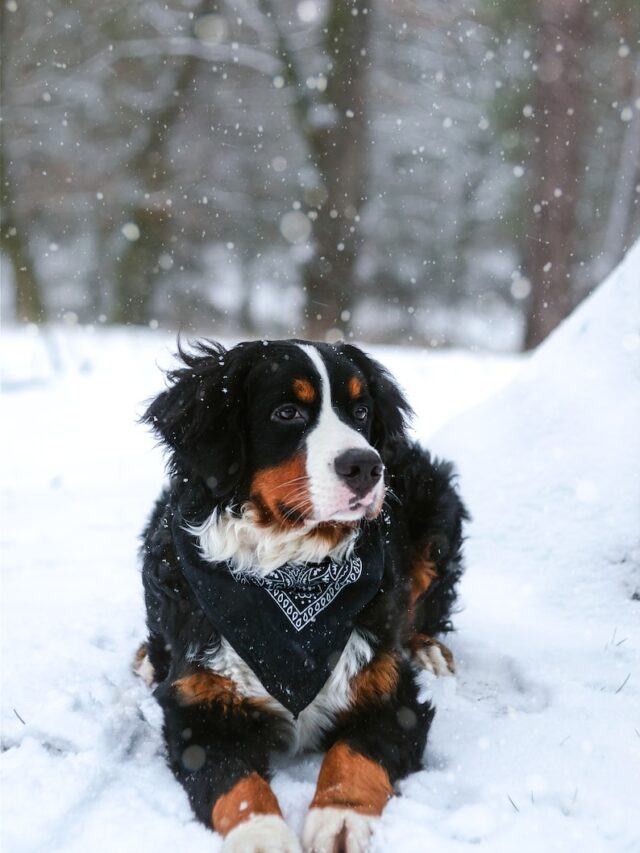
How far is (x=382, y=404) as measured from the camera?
11.6 feet

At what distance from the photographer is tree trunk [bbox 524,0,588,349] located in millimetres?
11398

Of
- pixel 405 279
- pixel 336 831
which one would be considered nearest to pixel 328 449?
pixel 336 831

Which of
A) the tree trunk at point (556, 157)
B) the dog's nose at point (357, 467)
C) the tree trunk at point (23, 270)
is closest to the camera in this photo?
the dog's nose at point (357, 467)

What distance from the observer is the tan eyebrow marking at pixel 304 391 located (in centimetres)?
302

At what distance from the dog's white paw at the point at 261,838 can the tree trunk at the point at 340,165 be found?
1170 centimetres

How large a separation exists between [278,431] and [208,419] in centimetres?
28

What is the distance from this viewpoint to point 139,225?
1602 cm

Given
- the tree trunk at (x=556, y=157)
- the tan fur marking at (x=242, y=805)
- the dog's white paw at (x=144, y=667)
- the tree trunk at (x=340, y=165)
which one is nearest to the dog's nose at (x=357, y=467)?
the tan fur marking at (x=242, y=805)

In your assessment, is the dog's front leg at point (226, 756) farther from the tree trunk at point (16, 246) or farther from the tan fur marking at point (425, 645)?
the tree trunk at point (16, 246)

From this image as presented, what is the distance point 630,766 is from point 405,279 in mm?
18136

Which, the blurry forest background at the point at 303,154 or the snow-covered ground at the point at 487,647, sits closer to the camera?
the snow-covered ground at the point at 487,647

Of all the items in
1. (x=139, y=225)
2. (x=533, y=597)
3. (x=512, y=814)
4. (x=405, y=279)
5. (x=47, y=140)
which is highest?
(x=512, y=814)

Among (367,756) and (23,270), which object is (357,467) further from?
(23,270)

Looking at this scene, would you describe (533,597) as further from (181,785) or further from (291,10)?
(291,10)
